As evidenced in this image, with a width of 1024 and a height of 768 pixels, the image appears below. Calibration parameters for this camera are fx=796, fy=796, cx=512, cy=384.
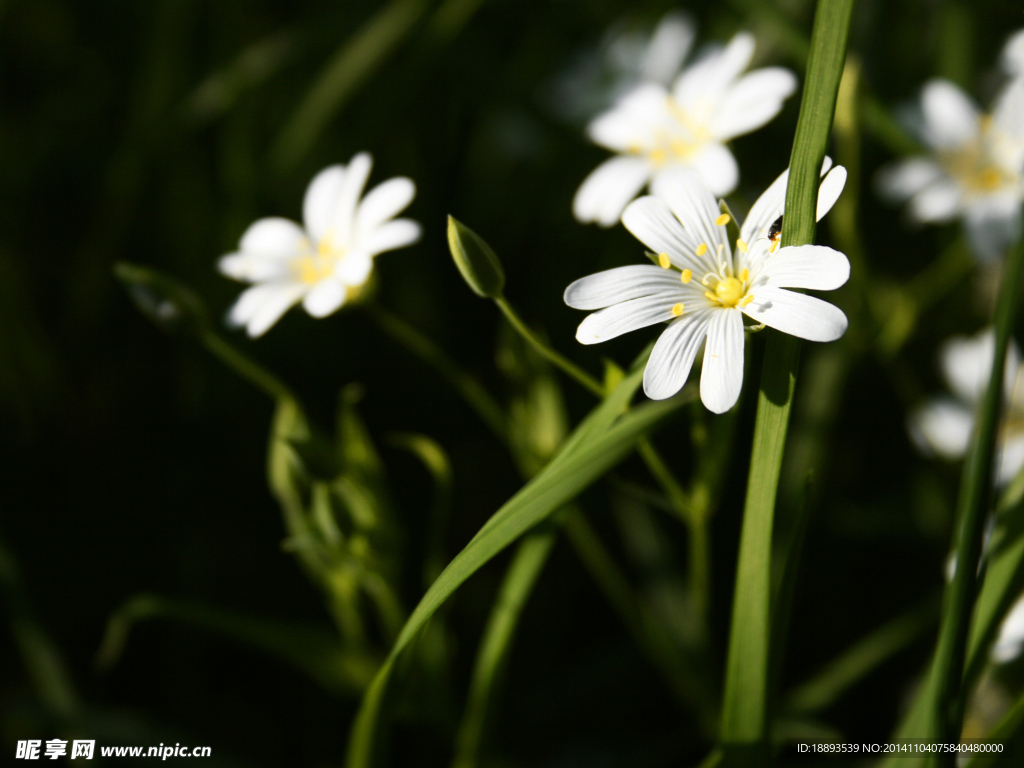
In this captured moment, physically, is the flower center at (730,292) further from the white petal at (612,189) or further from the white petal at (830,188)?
the white petal at (612,189)

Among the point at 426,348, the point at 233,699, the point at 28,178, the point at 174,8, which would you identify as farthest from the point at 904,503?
the point at 28,178

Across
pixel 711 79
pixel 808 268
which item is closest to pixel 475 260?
pixel 808 268

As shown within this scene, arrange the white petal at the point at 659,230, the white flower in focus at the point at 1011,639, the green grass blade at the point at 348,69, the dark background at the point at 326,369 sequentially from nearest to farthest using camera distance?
the white petal at the point at 659,230 → the white flower in focus at the point at 1011,639 → the dark background at the point at 326,369 → the green grass blade at the point at 348,69

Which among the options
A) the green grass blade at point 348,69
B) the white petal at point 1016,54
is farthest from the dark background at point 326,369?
the white petal at point 1016,54

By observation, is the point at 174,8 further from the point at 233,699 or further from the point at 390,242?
the point at 233,699

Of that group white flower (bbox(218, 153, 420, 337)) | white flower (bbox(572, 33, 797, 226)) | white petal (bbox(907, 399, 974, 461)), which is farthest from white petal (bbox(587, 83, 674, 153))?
white petal (bbox(907, 399, 974, 461))

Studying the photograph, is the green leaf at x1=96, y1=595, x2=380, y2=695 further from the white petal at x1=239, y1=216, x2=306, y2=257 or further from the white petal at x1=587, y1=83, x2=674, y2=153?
the white petal at x1=587, y1=83, x2=674, y2=153
